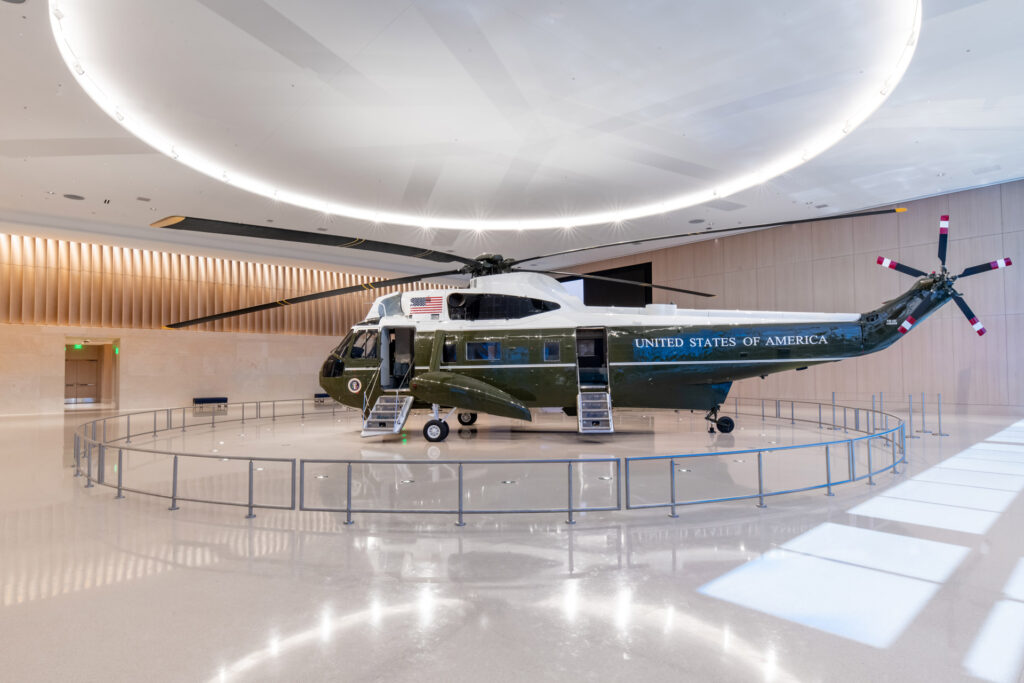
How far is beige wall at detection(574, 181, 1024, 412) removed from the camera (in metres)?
14.0

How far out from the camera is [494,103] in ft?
30.5

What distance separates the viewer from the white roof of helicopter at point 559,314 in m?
10.0

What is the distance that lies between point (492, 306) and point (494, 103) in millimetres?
3915

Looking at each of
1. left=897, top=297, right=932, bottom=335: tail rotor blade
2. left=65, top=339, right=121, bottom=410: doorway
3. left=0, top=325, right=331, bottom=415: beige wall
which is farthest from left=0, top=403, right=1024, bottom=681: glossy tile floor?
left=65, top=339, right=121, bottom=410: doorway

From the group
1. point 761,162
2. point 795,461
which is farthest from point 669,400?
point 761,162

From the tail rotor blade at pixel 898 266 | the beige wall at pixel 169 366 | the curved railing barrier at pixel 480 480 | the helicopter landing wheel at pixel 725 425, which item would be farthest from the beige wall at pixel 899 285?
→ the beige wall at pixel 169 366

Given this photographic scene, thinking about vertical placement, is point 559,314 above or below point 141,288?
below

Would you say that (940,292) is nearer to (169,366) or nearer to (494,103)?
(494,103)

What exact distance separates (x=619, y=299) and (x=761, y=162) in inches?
471

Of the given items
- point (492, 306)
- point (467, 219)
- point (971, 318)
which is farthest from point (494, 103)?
point (971, 318)

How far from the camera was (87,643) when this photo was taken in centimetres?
307

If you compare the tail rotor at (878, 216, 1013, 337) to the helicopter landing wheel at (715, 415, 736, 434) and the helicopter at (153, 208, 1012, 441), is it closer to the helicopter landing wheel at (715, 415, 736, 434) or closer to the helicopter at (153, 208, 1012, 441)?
the helicopter at (153, 208, 1012, 441)

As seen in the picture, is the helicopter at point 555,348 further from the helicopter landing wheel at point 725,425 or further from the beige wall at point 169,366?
the beige wall at point 169,366

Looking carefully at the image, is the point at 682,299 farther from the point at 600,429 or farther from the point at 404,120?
the point at 404,120
